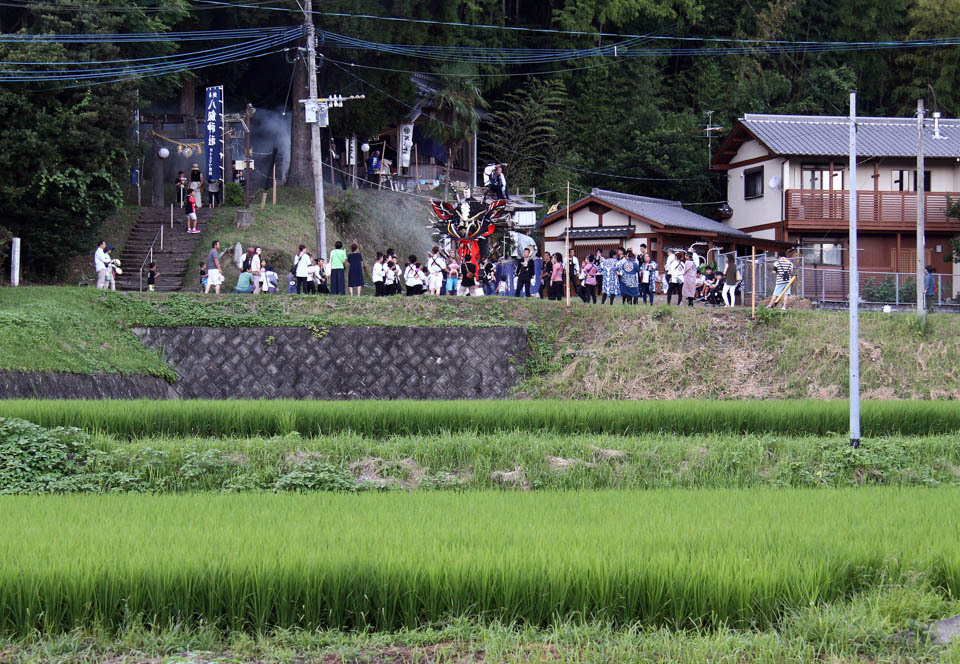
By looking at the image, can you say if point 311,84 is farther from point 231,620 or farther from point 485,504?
point 231,620

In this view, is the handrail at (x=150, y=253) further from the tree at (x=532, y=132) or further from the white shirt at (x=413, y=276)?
the tree at (x=532, y=132)

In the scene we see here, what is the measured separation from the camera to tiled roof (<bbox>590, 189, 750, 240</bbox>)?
36.0m

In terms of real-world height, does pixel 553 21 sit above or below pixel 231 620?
above

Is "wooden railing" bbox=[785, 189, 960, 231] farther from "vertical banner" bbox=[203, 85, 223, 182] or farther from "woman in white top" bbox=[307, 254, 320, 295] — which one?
"vertical banner" bbox=[203, 85, 223, 182]

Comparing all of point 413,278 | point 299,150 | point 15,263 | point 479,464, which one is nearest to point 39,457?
point 479,464

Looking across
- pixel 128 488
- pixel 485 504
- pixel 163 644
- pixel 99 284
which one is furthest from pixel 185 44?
pixel 163 644

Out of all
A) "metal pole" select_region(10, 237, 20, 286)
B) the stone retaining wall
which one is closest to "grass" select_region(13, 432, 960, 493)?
the stone retaining wall

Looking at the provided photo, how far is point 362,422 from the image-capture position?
1482cm

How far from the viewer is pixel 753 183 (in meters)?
40.8

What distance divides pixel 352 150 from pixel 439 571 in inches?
1395

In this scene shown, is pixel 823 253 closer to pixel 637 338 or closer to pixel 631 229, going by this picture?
pixel 631 229

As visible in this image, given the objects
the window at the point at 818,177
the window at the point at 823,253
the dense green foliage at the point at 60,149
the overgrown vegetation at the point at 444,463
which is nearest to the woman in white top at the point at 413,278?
the dense green foliage at the point at 60,149

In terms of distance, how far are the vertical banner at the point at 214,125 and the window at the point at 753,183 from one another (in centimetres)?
2132

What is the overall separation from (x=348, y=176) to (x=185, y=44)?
8264 millimetres
